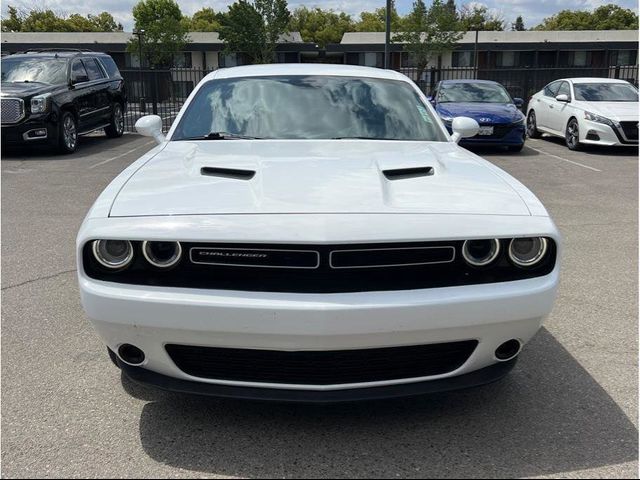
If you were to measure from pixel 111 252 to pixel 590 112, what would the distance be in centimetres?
1218

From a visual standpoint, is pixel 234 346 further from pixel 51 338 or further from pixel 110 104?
pixel 110 104

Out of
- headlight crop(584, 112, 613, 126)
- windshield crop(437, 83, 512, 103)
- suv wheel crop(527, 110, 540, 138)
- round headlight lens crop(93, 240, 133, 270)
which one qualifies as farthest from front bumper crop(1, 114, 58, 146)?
suv wheel crop(527, 110, 540, 138)

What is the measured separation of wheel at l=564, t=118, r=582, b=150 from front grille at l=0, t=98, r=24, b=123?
11080 millimetres

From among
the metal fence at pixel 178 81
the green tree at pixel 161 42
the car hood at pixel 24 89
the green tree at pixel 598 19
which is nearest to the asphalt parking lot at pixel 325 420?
the car hood at pixel 24 89

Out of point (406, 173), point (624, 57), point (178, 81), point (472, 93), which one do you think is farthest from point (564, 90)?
point (624, 57)

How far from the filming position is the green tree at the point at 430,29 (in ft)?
142

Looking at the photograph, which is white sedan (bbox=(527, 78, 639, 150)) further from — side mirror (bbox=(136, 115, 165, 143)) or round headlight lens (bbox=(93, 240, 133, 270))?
round headlight lens (bbox=(93, 240, 133, 270))

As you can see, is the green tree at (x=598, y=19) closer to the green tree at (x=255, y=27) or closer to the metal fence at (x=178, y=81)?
the green tree at (x=255, y=27)

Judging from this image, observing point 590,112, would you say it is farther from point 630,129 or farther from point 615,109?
point 630,129

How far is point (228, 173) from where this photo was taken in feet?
9.46

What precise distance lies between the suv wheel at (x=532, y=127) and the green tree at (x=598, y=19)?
3567 inches

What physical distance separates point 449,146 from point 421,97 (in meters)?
0.69

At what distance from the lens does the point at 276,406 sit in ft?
9.25

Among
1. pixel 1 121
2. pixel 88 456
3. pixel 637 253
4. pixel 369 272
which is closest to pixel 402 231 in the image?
pixel 369 272
